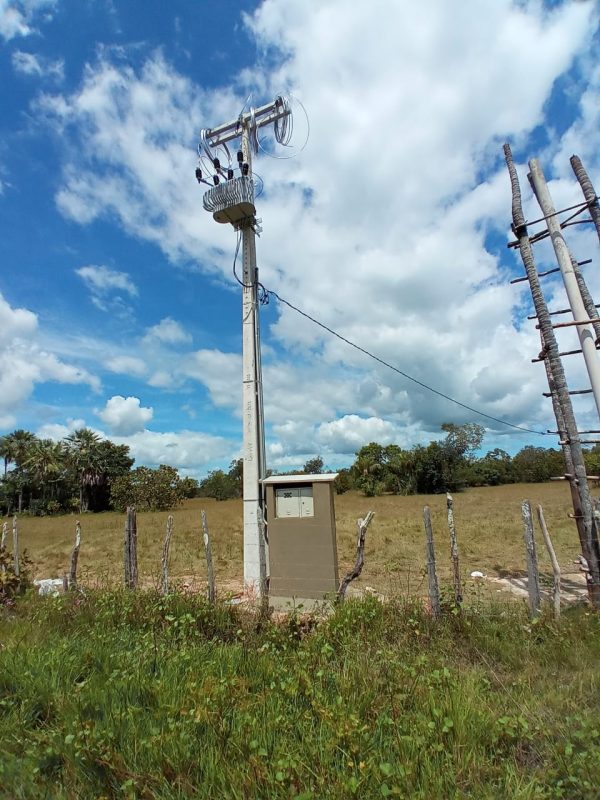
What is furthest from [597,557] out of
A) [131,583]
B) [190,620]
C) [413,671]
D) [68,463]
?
[68,463]

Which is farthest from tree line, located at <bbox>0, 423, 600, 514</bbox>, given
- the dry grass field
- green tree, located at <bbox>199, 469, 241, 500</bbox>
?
the dry grass field

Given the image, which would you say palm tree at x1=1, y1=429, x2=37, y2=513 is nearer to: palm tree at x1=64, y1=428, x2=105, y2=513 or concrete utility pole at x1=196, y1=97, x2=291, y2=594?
palm tree at x1=64, y1=428, x2=105, y2=513

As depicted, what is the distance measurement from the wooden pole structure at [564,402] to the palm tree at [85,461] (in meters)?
49.0

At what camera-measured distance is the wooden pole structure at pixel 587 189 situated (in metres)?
6.62

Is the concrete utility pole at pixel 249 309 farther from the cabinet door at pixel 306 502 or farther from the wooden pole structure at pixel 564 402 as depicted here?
the wooden pole structure at pixel 564 402

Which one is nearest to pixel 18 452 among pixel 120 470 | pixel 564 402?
pixel 120 470

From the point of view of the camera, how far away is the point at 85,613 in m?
5.38

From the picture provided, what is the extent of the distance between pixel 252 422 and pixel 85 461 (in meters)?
47.3

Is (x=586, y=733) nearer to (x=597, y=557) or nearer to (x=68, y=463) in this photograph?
(x=597, y=557)

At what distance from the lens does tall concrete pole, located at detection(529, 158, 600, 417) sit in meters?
6.37

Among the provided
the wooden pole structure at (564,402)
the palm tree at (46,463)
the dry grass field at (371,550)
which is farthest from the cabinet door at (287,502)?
the palm tree at (46,463)

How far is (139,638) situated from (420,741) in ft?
9.98

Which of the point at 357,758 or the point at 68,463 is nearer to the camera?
the point at 357,758

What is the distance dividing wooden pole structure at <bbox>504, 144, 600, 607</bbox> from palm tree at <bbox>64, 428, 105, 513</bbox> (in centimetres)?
4896
